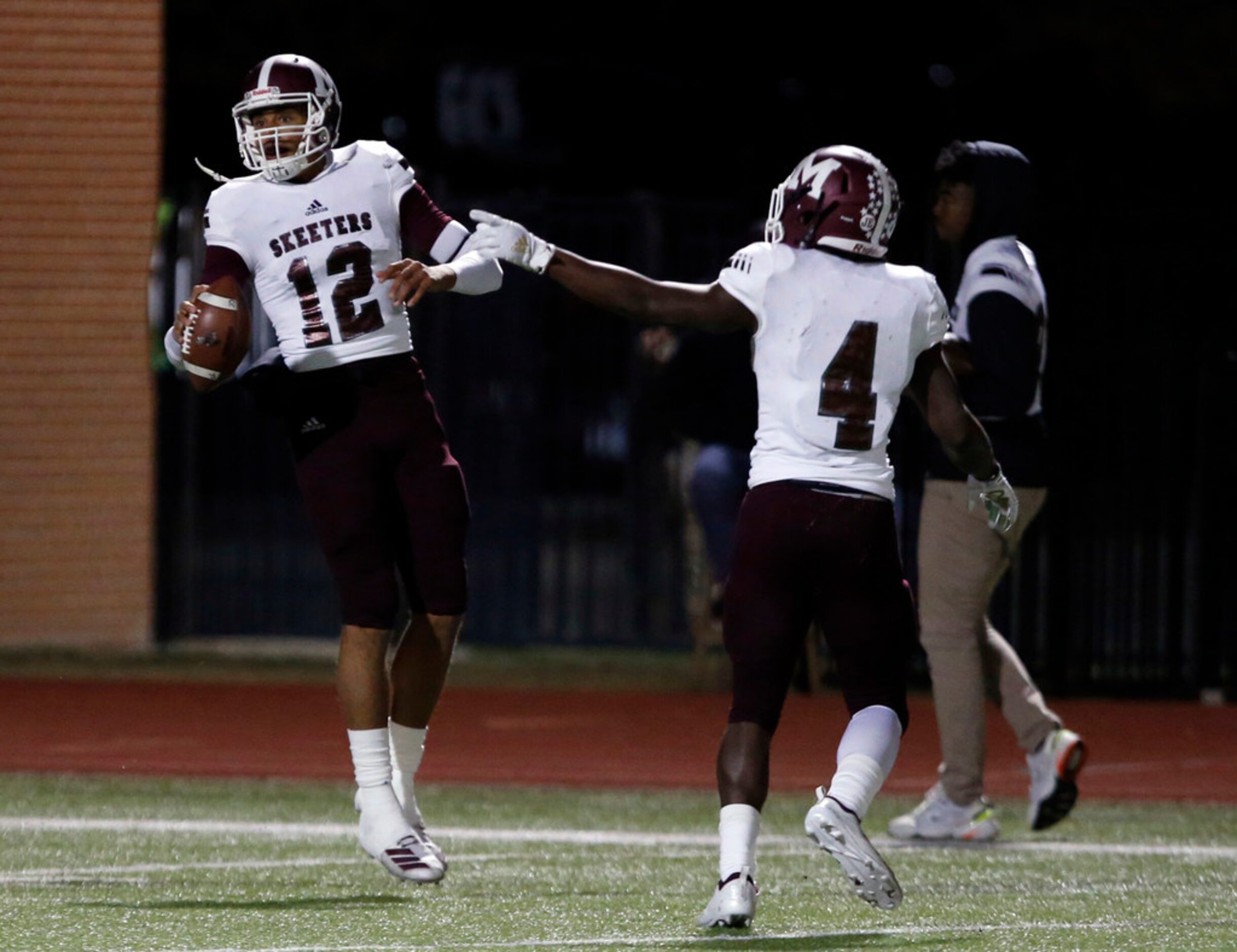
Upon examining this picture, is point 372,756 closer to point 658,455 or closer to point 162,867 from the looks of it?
point 162,867

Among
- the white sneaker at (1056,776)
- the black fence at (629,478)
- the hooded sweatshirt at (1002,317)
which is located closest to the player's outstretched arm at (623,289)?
the hooded sweatshirt at (1002,317)

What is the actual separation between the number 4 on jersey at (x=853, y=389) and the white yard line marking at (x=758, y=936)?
43.6 inches

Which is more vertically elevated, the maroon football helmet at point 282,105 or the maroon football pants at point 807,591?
the maroon football helmet at point 282,105

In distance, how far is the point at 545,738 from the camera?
425 inches

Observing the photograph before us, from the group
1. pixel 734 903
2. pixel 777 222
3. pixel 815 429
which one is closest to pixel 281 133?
pixel 777 222

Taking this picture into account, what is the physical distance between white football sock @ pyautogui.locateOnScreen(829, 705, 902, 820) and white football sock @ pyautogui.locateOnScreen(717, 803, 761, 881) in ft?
0.64

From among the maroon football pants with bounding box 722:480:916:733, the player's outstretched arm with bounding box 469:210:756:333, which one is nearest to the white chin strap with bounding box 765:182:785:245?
the player's outstretched arm with bounding box 469:210:756:333

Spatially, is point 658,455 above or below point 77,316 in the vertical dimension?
below

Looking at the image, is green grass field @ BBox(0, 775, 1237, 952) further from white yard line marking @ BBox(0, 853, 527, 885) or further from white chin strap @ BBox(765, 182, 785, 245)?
white chin strap @ BBox(765, 182, 785, 245)

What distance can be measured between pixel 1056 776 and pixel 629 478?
6454mm

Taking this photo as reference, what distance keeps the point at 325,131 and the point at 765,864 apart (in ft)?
7.87

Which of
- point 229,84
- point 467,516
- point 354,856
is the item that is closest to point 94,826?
point 354,856

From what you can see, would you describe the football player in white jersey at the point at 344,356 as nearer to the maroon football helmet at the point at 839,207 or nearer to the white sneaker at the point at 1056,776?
the maroon football helmet at the point at 839,207

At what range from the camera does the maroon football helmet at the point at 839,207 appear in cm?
580
